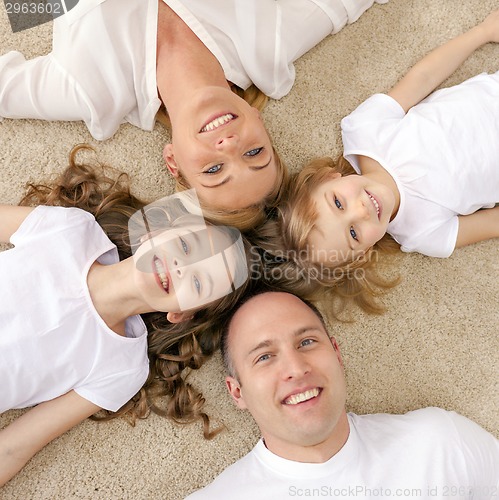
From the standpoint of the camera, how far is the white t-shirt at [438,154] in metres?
1.33

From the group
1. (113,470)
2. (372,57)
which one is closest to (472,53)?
(372,57)

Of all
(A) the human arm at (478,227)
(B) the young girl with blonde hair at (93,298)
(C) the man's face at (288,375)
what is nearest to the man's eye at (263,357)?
(C) the man's face at (288,375)

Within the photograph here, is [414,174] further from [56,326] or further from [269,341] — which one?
[56,326]

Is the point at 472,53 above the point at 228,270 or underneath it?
above

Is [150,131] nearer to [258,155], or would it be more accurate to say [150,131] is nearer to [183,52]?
[183,52]

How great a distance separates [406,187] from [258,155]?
1.27 feet

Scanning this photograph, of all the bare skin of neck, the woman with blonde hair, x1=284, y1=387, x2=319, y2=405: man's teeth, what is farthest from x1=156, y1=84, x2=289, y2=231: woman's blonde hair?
x1=284, y1=387, x2=319, y2=405: man's teeth

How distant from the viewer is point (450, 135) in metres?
1.33

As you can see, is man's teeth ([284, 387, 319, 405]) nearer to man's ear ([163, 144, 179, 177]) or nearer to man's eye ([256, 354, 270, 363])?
man's eye ([256, 354, 270, 363])

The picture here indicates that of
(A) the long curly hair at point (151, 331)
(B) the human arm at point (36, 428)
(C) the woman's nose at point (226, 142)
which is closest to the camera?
(C) the woman's nose at point (226, 142)

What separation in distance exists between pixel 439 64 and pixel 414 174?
0.30 m

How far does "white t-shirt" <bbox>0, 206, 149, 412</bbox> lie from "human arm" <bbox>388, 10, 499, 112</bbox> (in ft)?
2.62

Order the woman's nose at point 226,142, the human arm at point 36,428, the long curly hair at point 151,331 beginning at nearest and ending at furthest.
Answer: the woman's nose at point 226,142 < the human arm at point 36,428 < the long curly hair at point 151,331

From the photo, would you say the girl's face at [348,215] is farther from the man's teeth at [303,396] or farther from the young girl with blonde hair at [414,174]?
the man's teeth at [303,396]
